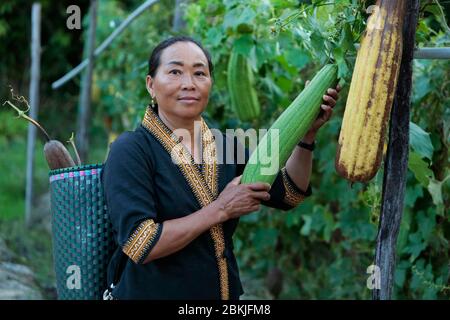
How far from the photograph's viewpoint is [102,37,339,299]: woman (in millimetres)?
2188

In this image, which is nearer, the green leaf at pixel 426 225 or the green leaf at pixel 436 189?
the green leaf at pixel 436 189

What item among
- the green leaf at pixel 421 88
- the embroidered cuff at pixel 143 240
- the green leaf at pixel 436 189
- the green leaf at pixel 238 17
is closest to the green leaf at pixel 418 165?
the green leaf at pixel 436 189

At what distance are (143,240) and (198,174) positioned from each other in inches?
11.0

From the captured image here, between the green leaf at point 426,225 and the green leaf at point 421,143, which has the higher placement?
the green leaf at point 421,143

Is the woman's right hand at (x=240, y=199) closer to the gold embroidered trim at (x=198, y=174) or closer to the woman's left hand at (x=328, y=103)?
the gold embroidered trim at (x=198, y=174)

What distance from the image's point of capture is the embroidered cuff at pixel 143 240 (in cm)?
217

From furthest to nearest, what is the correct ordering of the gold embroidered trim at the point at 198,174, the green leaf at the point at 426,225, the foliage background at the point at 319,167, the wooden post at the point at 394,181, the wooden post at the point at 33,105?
the wooden post at the point at 33,105, the green leaf at the point at 426,225, the foliage background at the point at 319,167, the gold embroidered trim at the point at 198,174, the wooden post at the point at 394,181

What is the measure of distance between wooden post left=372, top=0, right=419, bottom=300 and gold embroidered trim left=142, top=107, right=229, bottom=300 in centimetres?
43

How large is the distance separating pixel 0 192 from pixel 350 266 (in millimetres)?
4628

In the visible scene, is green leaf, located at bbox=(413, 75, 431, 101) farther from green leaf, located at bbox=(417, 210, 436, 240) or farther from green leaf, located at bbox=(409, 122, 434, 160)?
green leaf, located at bbox=(409, 122, 434, 160)

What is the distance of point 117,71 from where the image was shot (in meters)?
9.12

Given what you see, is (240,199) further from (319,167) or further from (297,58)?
(319,167)

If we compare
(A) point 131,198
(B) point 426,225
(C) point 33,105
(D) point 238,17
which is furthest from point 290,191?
(C) point 33,105

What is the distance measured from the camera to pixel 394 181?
217 cm
